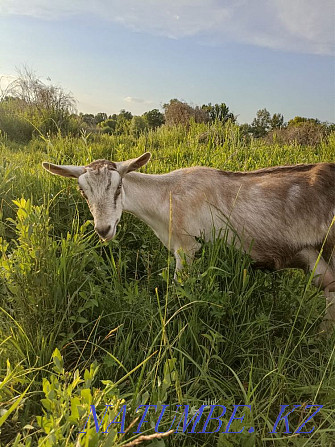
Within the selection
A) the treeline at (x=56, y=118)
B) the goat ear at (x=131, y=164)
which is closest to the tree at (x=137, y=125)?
the treeline at (x=56, y=118)

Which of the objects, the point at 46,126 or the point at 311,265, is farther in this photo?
the point at 46,126

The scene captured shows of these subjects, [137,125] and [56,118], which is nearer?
[56,118]

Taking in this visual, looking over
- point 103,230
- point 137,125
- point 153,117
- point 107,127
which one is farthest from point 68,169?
point 153,117

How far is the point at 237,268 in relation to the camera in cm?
A: 282

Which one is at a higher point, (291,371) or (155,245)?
(155,245)

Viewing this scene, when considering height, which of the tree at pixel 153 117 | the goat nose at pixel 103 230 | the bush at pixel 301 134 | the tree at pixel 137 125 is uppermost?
the tree at pixel 153 117

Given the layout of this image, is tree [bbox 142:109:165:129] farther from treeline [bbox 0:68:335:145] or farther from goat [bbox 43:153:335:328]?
goat [bbox 43:153:335:328]

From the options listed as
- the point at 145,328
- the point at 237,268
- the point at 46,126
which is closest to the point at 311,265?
the point at 237,268

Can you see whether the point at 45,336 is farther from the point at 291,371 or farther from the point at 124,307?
the point at 291,371

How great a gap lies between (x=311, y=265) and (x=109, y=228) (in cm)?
182

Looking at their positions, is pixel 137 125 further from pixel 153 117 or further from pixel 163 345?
pixel 163 345

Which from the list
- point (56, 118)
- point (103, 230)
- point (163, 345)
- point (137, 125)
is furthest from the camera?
point (137, 125)

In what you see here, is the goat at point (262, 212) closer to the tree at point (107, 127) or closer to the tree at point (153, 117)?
the tree at point (107, 127)

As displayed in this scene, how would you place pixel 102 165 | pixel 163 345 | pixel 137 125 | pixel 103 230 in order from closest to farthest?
1. pixel 163 345
2. pixel 103 230
3. pixel 102 165
4. pixel 137 125
